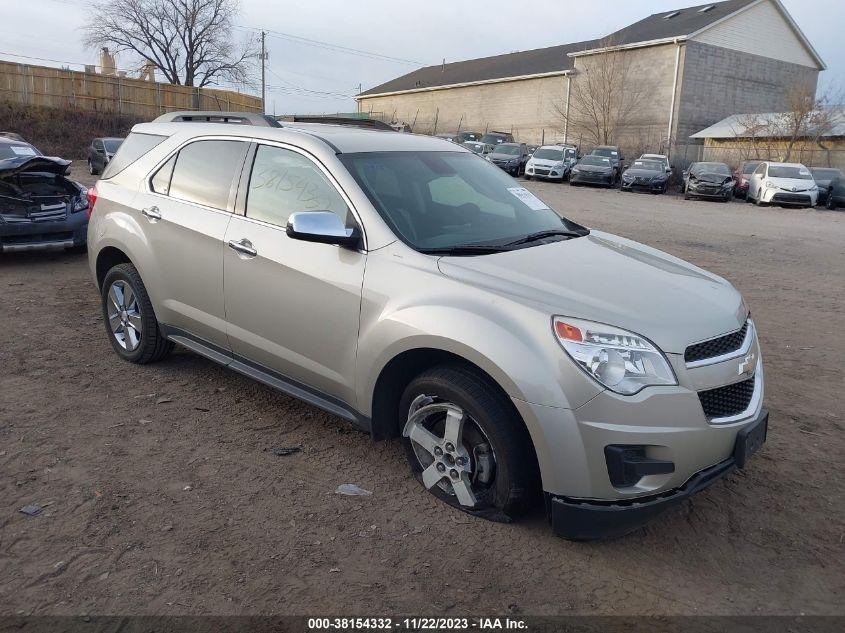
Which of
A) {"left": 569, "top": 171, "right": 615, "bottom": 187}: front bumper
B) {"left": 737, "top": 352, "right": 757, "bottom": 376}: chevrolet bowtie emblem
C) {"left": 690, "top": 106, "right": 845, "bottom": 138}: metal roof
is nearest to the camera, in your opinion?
{"left": 737, "top": 352, "right": 757, "bottom": 376}: chevrolet bowtie emblem

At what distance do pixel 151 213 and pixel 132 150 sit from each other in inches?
32.5

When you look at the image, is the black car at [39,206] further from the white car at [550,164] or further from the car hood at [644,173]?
the white car at [550,164]

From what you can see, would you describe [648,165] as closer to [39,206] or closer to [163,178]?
[39,206]

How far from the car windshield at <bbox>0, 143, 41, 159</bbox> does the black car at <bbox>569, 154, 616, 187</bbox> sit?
21.4 meters

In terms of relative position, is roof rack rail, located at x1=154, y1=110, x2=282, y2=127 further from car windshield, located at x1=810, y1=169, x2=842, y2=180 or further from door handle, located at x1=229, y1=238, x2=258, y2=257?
car windshield, located at x1=810, y1=169, x2=842, y2=180

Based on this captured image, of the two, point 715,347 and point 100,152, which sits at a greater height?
point 100,152

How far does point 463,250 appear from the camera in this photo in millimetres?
3588

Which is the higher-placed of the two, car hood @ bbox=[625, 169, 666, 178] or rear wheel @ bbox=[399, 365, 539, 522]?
car hood @ bbox=[625, 169, 666, 178]

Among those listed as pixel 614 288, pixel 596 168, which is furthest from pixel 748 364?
pixel 596 168

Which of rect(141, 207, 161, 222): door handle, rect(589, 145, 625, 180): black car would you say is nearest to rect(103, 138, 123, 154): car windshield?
rect(589, 145, 625, 180): black car

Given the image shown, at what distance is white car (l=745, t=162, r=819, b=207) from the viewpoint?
23422 mm

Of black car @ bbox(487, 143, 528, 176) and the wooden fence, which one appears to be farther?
the wooden fence

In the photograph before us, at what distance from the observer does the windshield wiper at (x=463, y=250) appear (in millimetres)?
3545

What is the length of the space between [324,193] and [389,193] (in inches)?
14.1
